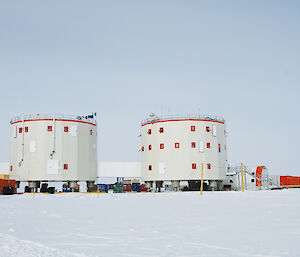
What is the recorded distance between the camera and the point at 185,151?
58094 mm

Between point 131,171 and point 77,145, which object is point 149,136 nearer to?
point 131,171

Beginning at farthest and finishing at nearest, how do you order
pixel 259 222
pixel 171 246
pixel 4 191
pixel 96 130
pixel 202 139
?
pixel 96 130 < pixel 202 139 < pixel 4 191 < pixel 259 222 < pixel 171 246

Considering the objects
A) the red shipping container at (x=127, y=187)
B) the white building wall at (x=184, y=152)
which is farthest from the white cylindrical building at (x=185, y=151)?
the red shipping container at (x=127, y=187)

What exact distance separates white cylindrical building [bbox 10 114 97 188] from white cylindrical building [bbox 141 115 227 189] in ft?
34.3

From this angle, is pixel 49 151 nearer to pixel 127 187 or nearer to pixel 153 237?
pixel 127 187

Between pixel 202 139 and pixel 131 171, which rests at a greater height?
pixel 202 139

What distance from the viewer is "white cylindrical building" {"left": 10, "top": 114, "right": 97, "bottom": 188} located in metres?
57.4

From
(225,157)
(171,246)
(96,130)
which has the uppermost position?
(96,130)

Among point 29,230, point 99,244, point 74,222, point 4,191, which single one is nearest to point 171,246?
point 99,244

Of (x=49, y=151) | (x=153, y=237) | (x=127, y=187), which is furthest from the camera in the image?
(x=127, y=187)

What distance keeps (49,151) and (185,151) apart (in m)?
19.3

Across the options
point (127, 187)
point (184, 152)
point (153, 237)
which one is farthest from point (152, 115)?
point (153, 237)

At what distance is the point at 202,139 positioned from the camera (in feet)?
193

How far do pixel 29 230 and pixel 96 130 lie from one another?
1882 inches
